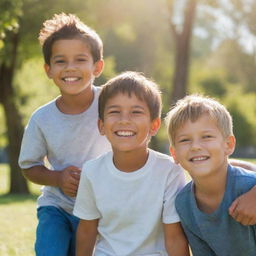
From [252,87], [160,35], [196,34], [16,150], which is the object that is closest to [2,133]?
[160,35]

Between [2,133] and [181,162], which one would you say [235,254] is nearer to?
[181,162]

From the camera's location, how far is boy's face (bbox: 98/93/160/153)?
12.9 ft

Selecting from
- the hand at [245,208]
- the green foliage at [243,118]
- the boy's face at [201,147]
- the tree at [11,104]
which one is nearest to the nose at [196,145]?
the boy's face at [201,147]

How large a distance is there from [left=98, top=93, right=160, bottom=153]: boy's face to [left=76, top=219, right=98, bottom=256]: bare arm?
0.55 metres

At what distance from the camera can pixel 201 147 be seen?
148 inches

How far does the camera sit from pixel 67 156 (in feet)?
14.9

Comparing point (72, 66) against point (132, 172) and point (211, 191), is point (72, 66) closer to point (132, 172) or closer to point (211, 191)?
point (132, 172)

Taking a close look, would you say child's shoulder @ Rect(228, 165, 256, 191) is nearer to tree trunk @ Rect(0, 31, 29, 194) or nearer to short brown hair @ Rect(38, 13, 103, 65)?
short brown hair @ Rect(38, 13, 103, 65)

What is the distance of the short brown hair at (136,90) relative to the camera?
402 centimetres

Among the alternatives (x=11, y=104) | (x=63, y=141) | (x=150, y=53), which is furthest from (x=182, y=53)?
(x=150, y=53)

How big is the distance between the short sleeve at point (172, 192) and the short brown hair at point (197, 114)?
0.21m

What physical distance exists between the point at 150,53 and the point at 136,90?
166 ft

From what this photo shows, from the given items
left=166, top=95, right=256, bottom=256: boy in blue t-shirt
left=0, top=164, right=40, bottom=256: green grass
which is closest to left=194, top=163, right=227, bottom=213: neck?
left=166, top=95, right=256, bottom=256: boy in blue t-shirt

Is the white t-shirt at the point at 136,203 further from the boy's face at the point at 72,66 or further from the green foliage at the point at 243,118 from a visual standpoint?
the green foliage at the point at 243,118
